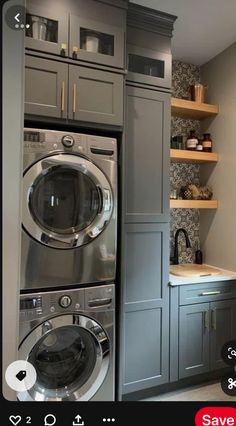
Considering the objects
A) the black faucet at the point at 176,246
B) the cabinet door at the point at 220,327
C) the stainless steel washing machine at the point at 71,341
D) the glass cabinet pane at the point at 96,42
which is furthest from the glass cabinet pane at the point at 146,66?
the cabinet door at the point at 220,327

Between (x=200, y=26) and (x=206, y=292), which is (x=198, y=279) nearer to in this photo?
(x=206, y=292)

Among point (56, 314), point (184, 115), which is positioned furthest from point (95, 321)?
point (184, 115)

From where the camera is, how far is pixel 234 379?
51.3 inches

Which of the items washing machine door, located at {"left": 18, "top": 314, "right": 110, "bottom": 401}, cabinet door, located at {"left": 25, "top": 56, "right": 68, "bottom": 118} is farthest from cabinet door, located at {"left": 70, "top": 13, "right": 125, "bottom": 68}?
washing machine door, located at {"left": 18, "top": 314, "right": 110, "bottom": 401}

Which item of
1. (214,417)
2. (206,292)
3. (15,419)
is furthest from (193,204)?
(15,419)

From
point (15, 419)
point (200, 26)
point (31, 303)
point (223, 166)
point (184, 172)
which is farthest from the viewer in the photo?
point (184, 172)

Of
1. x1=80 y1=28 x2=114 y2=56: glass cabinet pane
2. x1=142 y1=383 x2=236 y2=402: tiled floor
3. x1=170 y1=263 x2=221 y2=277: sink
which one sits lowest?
x1=142 y1=383 x2=236 y2=402: tiled floor

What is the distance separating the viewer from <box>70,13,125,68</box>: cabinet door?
136cm

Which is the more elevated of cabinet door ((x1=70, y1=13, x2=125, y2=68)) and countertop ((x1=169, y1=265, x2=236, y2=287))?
cabinet door ((x1=70, y1=13, x2=125, y2=68))

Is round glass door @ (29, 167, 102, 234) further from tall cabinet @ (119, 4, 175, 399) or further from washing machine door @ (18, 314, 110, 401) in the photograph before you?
washing machine door @ (18, 314, 110, 401)

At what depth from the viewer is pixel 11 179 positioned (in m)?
0.44

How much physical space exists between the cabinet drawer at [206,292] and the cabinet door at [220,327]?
0.15 ft

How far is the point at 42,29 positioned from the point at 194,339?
1.90m

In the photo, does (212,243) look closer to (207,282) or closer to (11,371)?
(207,282)
